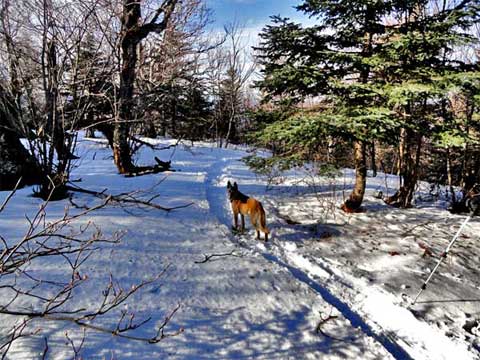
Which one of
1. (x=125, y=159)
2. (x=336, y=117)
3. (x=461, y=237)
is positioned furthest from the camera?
(x=125, y=159)

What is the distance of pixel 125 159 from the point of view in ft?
32.2

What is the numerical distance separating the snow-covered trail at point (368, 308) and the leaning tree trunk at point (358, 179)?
8.60 feet

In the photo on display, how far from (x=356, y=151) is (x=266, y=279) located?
434 centimetres

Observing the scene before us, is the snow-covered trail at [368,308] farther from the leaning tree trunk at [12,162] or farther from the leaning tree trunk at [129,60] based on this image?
the leaning tree trunk at [129,60]

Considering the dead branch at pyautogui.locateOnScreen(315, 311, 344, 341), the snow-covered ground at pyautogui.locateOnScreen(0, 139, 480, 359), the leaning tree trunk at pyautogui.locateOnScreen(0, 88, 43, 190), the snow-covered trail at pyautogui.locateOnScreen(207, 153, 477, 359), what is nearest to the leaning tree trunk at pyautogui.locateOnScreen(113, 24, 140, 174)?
the leaning tree trunk at pyautogui.locateOnScreen(0, 88, 43, 190)

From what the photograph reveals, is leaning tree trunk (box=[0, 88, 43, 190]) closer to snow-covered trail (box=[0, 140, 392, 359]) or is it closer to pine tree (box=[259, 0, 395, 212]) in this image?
snow-covered trail (box=[0, 140, 392, 359])

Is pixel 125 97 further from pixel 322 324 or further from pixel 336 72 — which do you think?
pixel 322 324

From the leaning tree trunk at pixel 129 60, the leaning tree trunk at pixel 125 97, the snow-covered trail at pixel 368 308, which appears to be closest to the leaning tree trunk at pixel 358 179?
the snow-covered trail at pixel 368 308

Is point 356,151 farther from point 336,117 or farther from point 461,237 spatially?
point 461,237

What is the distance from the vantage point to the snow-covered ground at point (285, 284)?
10.1 ft

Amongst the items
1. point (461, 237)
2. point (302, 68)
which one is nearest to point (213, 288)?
point (302, 68)

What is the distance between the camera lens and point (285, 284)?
429 centimetres

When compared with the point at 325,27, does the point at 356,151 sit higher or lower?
lower

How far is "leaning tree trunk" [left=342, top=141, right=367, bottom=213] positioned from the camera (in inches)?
285
